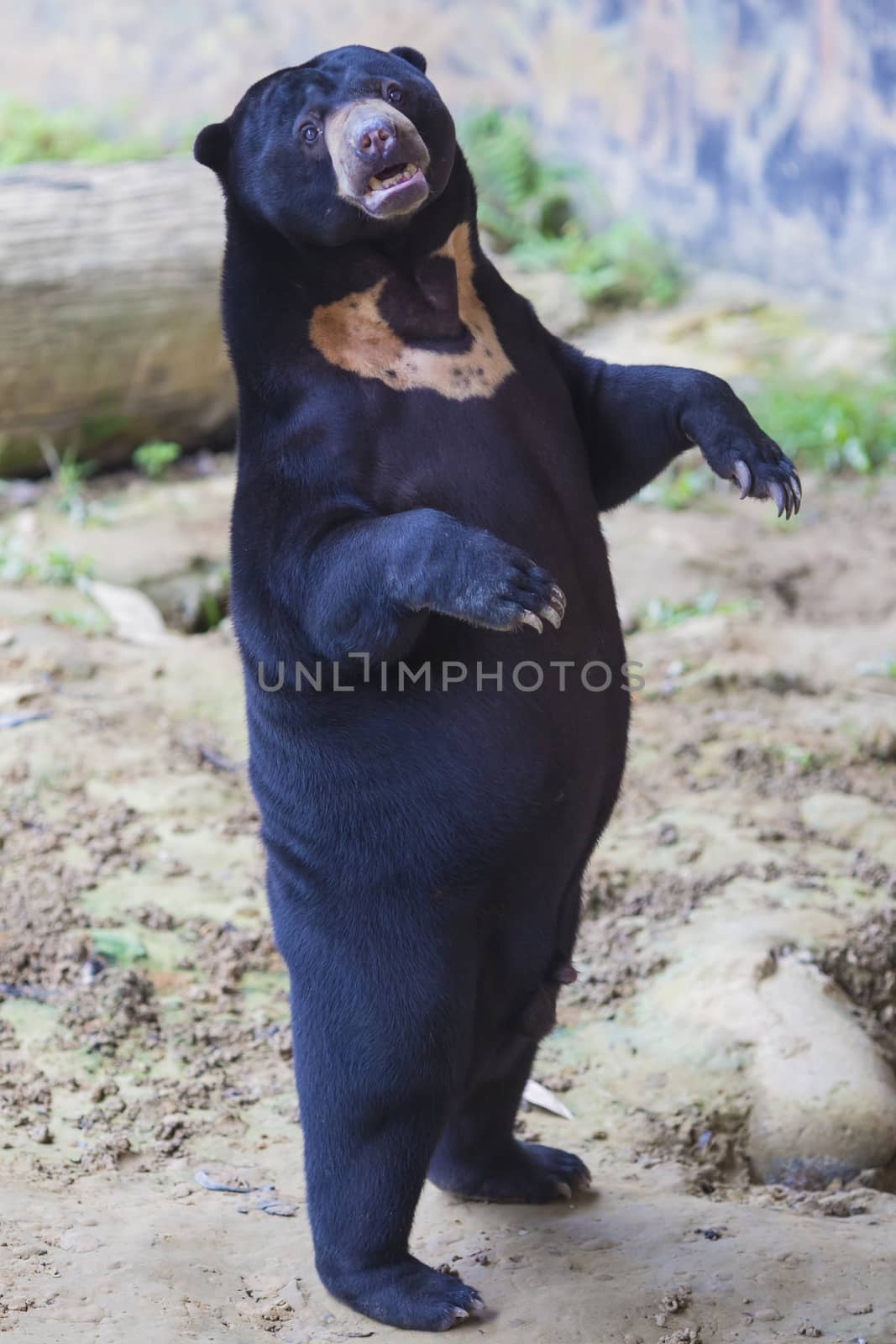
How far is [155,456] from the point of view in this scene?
8.08 m

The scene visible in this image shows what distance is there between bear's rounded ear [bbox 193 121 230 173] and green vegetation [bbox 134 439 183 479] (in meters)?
5.59

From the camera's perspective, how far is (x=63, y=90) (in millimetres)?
13039

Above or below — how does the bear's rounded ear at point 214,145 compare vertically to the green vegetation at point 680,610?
above

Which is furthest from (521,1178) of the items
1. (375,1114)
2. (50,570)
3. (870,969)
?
(50,570)

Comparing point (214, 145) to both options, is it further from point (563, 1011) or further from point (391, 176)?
point (563, 1011)

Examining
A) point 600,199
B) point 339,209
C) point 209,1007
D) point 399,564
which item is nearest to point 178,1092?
point 209,1007

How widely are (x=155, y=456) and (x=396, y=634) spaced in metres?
6.08

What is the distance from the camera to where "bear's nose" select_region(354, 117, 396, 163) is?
2.34 meters

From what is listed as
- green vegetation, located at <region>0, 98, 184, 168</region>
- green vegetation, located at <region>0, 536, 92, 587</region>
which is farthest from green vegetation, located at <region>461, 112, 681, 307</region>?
green vegetation, located at <region>0, 536, 92, 587</region>

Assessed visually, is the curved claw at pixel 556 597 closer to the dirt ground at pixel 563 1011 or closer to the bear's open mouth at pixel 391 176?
the bear's open mouth at pixel 391 176

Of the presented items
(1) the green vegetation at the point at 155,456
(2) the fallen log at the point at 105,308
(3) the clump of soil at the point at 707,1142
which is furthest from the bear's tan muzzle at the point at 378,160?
(1) the green vegetation at the point at 155,456

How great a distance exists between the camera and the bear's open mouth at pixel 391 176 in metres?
2.37

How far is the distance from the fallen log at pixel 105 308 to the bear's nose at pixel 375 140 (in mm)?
5531

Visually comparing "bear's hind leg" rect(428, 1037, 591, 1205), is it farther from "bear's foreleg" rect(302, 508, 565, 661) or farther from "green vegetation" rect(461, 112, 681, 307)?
"green vegetation" rect(461, 112, 681, 307)
